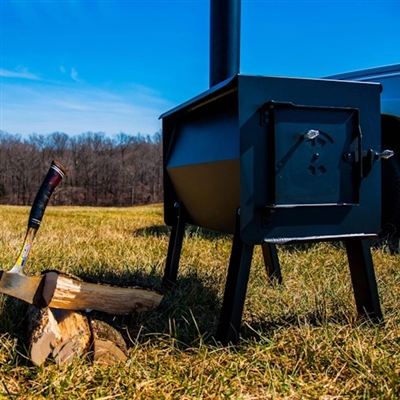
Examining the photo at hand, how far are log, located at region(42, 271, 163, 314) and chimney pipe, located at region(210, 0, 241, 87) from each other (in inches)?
58.7

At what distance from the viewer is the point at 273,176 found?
1.41 meters

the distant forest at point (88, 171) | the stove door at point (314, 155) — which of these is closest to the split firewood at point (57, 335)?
the stove door at point (314, 155)

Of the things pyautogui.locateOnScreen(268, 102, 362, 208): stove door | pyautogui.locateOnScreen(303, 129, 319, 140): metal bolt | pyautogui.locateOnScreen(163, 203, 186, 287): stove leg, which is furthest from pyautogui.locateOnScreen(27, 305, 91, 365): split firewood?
pyautogui.locateOnScreen(303, 129, 319, 140): metal bolt

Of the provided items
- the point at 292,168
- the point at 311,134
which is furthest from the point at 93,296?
the point at 311,134

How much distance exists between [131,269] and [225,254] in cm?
80

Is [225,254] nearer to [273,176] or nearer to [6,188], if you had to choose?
[273,176]

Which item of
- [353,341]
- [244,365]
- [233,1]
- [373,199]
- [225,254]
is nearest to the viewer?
[244,365]

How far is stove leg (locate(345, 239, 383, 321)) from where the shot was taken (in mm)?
1614

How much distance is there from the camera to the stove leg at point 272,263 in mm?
2264

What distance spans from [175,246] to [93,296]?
67cm

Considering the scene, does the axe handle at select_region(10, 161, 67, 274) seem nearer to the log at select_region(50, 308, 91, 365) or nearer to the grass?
the log at select_region(50, 308, 91, 365)

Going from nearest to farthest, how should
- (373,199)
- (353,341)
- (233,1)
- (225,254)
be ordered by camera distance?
1. (353,341)
2. (373,199)
3. (233,1)
4. (225,254)

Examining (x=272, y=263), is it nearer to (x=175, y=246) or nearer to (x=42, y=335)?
(x=175, y=246)

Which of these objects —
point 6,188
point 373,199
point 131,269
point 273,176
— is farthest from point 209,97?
point 6,188
